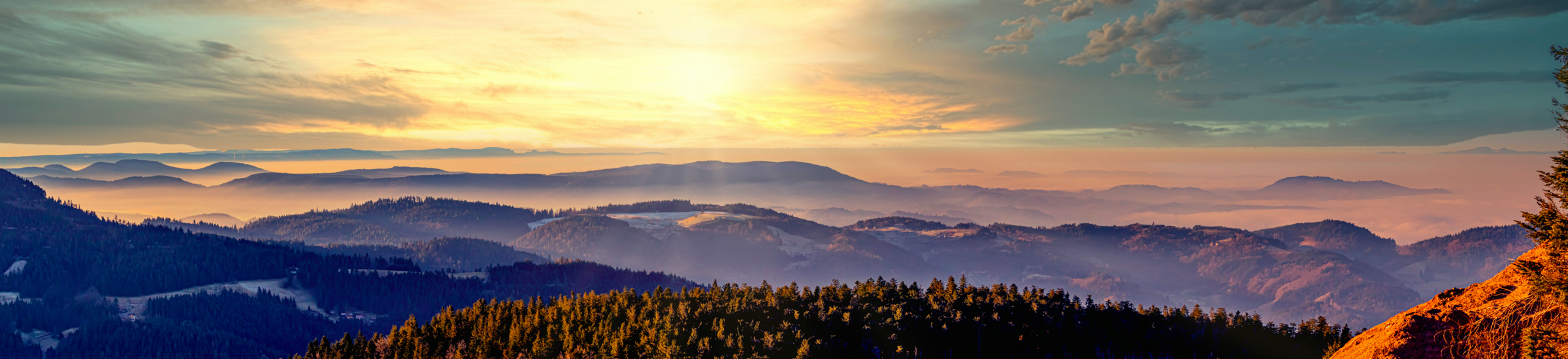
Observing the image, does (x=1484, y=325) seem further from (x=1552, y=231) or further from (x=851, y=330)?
(x=851, y=330)

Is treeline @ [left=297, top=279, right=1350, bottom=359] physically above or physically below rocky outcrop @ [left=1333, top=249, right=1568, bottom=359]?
below

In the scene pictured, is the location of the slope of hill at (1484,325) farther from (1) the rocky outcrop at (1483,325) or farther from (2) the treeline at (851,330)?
(2) the treeline at (851,330)

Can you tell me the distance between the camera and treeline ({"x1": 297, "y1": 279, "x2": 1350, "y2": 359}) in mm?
132000

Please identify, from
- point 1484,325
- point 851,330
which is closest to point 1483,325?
point 1484,325

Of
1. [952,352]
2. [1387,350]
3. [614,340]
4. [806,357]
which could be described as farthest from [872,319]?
[1387,350]

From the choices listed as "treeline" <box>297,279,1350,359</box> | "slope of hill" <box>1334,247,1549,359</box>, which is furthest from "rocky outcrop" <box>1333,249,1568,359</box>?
"treeline" <box>297,279,1350,359</box>

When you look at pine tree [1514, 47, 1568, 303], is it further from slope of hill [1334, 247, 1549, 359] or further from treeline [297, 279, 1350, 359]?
treeline [297, 279, 1350, 359]

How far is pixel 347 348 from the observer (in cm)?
17362

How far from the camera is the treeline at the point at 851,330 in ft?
433

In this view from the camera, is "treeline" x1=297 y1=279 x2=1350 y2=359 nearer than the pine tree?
No

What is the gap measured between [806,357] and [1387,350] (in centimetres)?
9069

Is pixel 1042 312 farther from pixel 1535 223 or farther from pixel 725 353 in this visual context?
pixel 1535 223

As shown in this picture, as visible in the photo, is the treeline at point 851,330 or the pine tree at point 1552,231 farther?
the treeline at point 851,330

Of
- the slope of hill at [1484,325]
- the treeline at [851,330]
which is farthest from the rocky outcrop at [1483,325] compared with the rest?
the treeline at [851,330]
